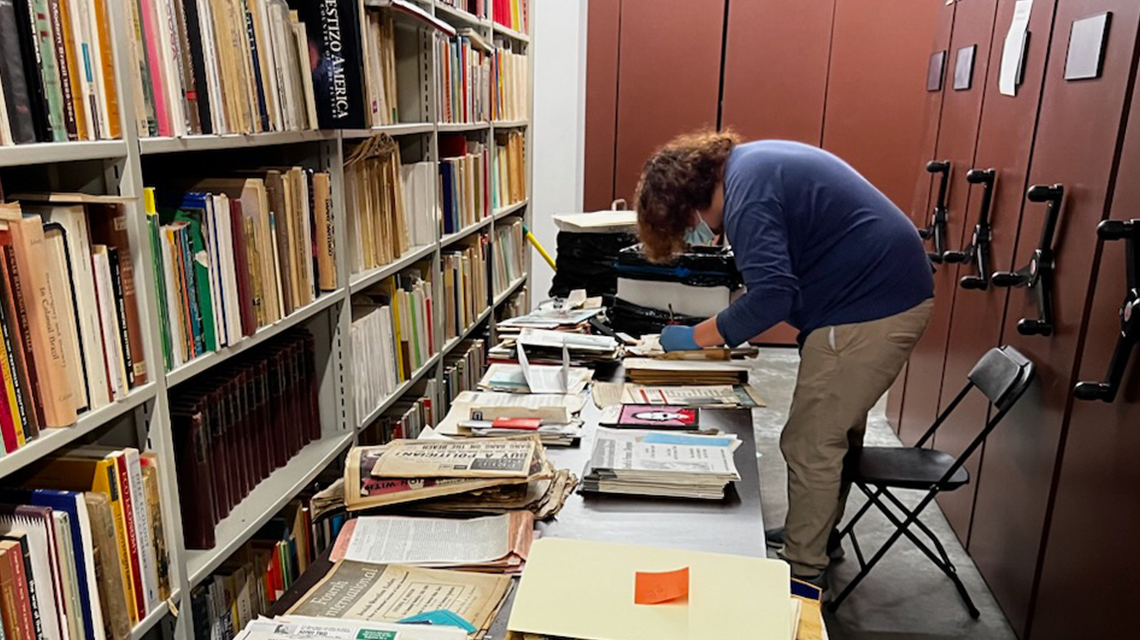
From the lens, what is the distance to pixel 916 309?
6.85 feet

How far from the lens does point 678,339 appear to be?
219 centimetres

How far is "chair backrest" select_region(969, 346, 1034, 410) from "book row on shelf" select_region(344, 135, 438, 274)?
5.61 feet

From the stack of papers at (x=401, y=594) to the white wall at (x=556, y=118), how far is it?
348 cm

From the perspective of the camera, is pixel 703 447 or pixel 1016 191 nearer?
pixel 703 447

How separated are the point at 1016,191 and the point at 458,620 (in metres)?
2.06

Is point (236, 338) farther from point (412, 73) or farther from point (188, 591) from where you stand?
point (412, 73)

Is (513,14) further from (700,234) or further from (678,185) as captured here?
(678,185)

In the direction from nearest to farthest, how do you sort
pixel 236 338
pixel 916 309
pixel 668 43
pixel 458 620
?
1. pixel 458 620
2. pixel 236 338
3. pixel 916 309
4. pixel 668 43

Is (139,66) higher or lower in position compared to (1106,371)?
higher

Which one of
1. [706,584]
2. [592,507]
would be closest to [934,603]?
[592,507]

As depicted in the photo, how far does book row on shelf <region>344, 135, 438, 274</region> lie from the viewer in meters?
2.14

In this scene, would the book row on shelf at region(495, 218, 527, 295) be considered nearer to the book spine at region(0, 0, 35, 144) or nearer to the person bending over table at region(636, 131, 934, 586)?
the person bending over table at region(636, 131, 934, 586)

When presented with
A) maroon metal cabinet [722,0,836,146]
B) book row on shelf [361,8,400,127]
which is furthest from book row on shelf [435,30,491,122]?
maroon metal cabinet [722,0,836,146]

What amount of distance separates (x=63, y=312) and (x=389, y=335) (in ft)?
4.08
